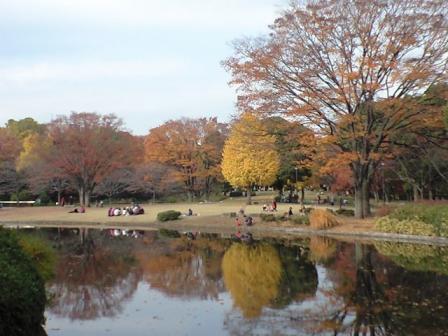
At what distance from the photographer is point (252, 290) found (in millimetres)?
14148

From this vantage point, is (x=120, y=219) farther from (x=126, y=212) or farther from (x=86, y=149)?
(x=86, y=149)

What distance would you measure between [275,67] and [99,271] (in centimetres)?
1642

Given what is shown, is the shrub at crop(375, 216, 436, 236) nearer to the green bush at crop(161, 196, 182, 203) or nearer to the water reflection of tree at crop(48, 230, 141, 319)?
the water reflection of tree at crop(48, 230, 141, 319)

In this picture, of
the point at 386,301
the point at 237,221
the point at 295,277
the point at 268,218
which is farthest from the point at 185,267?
the point at 237,221

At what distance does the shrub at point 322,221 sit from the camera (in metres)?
29.3

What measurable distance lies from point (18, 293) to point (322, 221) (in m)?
24.0

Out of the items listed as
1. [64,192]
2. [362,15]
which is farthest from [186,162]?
[362,15]

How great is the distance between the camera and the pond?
34.5ft

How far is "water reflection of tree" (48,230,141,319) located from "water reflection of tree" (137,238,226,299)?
2.11 feet

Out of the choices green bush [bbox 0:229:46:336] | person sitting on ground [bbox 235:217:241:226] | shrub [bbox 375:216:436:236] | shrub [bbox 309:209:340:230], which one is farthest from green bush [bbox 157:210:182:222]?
green bush [bbox 0:229:46:336]

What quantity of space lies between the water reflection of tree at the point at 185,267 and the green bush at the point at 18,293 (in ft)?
20.4

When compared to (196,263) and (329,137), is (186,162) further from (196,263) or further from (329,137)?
(196,263)

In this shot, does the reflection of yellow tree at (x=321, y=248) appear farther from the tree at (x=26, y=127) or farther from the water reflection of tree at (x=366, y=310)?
the tree at (x=26, y=127)

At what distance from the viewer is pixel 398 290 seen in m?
13.4
